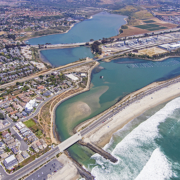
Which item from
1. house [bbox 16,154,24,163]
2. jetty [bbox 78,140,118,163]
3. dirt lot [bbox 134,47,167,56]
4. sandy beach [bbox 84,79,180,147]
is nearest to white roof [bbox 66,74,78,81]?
sandy beach [bbox 84,79,180,147]

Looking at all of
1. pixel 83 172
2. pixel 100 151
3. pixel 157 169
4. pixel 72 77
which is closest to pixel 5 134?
pixel 83 172

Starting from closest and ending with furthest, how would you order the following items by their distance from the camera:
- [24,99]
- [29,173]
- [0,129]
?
[29,173] → [0,129] → [24,99]

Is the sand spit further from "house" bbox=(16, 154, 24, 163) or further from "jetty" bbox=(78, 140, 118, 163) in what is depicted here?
"house" bbox=(16, 154, 24, 163)

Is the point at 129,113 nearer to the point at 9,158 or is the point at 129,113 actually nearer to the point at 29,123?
the point at 29,123

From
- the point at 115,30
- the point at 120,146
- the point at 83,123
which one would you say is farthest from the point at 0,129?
the point at 115,30

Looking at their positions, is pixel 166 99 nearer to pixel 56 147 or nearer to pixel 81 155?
pixel 81 155

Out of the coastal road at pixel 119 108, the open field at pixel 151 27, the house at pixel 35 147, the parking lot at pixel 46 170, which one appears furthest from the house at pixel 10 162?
the open field at pixel 151 27
